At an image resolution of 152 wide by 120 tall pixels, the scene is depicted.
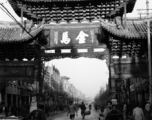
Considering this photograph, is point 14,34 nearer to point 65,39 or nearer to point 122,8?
point 65,39

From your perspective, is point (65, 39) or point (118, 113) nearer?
point (118, 113)

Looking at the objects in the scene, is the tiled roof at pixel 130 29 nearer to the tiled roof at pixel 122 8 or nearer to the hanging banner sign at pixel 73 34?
the tiled roof at pixel 122 8

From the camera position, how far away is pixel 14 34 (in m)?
20.0

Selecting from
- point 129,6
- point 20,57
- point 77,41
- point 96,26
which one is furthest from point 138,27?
point 20,57

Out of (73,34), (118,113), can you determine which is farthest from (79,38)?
(118,113)

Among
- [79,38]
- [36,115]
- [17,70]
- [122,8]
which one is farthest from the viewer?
[122,8]

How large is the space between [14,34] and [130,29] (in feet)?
27.1

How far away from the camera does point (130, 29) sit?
19.4 metres

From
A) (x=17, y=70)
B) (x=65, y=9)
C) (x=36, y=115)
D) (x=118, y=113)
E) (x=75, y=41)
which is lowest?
(x=36, y=115)

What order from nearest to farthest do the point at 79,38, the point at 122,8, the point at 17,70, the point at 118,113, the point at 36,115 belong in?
1. the point at 118,113
2. the point at 36,115
3. the point at 17,70
4. the point at 79,38
5. the point at 122,8

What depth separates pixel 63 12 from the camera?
19.7 m

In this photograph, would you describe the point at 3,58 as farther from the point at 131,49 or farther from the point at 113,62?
the point at 131,49

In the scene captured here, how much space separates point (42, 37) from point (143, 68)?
6.96 m

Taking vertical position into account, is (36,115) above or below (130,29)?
below
